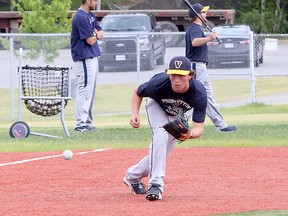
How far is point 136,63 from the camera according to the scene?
21.4 metres

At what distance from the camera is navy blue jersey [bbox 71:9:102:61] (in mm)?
14289

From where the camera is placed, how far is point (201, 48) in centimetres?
1432

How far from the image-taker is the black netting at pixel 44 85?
1393 centimetres

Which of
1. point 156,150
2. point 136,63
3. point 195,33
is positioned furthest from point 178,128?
point 136,63

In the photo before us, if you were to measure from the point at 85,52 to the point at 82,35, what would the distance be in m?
0.30

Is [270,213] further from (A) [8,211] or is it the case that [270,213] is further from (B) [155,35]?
(B) [155,35]

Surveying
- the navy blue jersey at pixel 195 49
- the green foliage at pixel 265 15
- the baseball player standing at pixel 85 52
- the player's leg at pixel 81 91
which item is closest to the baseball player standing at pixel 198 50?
the navy blue jersey at pixel 195 49

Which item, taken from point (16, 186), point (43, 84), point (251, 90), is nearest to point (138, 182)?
point (16, 186)

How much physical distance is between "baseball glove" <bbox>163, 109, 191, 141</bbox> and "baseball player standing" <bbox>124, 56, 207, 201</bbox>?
0.55 ft

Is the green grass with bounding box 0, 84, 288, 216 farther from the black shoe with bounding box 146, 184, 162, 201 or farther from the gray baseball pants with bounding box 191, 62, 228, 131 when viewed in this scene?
the black shoe with bounding box 146, 184, 162, 201

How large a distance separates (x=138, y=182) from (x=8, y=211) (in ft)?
5.52

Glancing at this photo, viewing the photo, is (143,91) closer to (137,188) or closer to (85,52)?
(137,188)

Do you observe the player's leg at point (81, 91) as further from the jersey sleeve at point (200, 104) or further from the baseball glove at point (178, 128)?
the baseball glove at point (178, 128)

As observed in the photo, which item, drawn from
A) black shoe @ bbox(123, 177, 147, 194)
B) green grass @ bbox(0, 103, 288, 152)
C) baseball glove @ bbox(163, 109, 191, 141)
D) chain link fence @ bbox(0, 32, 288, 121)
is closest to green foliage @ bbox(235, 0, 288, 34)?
chain link fence @ bbox(0, 32, 288, 121)
